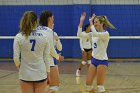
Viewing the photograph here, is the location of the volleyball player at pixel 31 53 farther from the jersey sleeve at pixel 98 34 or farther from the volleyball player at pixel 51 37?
the jersey sleeve at pixel 98 34

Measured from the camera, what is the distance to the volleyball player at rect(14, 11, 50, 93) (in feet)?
16.9

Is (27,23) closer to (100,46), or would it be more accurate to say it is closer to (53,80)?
(53,80)

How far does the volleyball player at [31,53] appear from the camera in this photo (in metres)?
5.15

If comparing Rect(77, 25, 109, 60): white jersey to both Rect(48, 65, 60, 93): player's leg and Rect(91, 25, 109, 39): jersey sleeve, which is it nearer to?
Rect(91, 25, 109, 39): jersey sleeve

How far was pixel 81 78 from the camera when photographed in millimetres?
11344

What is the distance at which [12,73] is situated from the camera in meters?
12.5

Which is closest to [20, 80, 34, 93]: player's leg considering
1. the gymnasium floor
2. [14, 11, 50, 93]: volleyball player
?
[14, 11, 50, 93]: volleyball player

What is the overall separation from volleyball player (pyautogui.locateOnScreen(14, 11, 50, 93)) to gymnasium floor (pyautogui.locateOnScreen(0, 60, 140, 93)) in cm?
389

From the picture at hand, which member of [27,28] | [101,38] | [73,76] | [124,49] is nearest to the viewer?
[27,28]

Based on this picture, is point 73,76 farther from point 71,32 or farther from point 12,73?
point 71,32

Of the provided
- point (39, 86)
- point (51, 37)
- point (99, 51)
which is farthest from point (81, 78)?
point (39, 86)

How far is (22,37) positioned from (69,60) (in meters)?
10.5

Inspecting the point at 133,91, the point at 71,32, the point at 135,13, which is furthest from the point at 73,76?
the point at 135,13

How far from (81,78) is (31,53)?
630 centimetres
